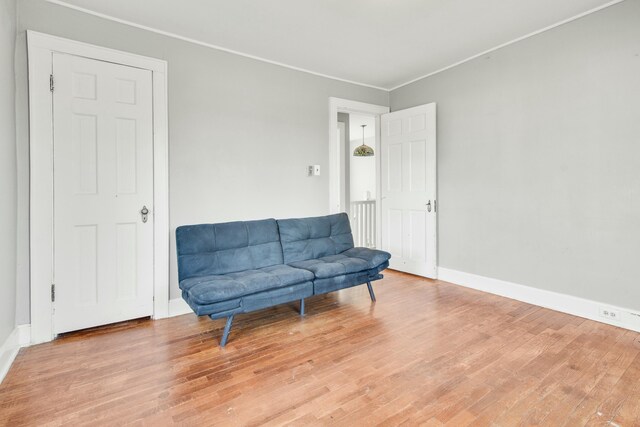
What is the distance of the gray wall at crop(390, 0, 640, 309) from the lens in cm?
262

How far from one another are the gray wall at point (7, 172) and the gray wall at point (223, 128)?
0.31 feet

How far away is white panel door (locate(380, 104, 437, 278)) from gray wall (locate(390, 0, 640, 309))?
16cm

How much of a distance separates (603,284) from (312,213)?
2838mm

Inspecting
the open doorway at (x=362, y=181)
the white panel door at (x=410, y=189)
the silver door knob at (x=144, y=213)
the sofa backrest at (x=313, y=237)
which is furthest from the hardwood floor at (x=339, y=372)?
the open doorway at (x=362, y=181)

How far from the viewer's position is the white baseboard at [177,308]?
2986mm

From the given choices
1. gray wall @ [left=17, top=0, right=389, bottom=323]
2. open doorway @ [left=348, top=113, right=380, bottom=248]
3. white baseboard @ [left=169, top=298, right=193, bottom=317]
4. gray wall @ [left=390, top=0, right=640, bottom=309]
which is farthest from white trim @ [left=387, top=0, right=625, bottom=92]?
white baseboard @ [left=169, top=298, right=193, bottom=317]

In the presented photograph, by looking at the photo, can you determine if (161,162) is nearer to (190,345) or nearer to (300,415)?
(190,345)

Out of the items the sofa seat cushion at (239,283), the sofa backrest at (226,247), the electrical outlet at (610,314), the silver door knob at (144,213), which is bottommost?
the electrical outlet at (610,314)

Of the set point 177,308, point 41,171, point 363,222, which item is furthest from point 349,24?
point 363,222

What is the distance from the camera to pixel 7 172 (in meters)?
2.16

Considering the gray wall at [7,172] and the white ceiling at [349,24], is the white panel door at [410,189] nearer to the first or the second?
the white ceiling at [349,24]

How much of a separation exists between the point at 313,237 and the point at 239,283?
1.19 m

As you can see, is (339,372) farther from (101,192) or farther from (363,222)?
(363,222)

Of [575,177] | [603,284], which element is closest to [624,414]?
[603,284]
